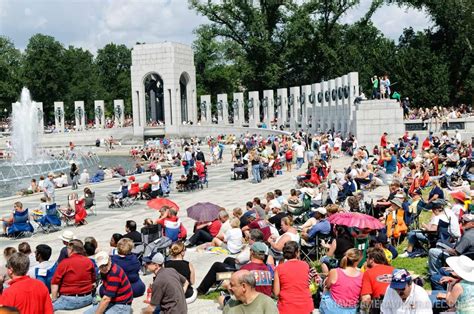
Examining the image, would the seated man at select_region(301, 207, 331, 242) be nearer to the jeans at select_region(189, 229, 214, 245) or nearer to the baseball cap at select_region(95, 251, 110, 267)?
the jeans at select_region(189, 229, 214, 245)

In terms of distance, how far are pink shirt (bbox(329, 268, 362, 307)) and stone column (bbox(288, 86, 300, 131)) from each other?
44606 millimetres

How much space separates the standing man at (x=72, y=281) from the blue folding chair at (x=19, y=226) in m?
7.25

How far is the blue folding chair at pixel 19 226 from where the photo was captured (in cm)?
1537

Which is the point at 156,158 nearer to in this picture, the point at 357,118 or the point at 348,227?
the point at 357,118

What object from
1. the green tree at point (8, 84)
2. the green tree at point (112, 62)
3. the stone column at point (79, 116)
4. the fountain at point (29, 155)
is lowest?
the fountain at point (29, 155)

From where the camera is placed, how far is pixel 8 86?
83625mm

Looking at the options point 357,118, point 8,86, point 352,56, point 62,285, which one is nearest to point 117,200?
point 62,285

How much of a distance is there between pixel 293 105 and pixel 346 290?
45.6m

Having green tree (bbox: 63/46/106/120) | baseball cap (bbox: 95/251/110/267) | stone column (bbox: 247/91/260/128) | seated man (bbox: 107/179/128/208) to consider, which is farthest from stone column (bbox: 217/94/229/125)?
baseball cap (bbox: 95/251/110/267)

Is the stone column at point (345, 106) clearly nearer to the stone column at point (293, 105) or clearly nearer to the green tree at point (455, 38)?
the stone column at point (293, 105)

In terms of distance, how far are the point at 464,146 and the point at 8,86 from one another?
73264mm

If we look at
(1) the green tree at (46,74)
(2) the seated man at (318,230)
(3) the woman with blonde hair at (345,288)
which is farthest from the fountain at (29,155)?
(3) the woman with blonde hair at (345,288)

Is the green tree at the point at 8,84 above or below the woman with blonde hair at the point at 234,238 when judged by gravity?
above

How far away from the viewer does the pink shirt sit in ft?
24.2
